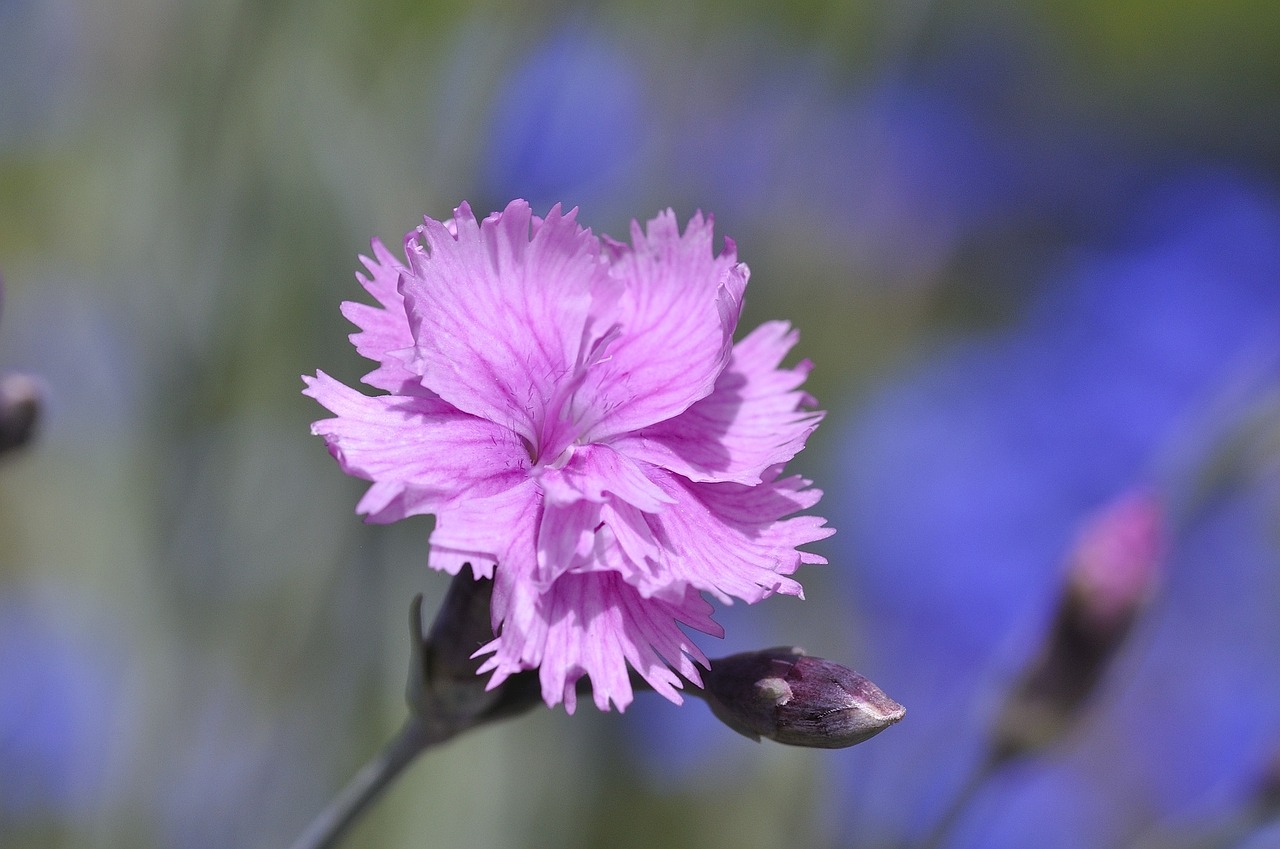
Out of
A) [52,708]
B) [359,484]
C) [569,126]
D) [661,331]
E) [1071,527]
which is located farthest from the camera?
[1071,527]

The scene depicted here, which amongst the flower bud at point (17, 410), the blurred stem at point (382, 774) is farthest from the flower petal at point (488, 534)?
the flower bud at point (17, 410)

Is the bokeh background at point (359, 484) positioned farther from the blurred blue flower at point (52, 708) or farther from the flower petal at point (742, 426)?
the flower petal at point (742, 426)

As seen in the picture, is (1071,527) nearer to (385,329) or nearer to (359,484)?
(359,484)

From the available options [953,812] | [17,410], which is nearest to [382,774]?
[17,410]

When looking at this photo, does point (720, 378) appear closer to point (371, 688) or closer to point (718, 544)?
point (718, 544)

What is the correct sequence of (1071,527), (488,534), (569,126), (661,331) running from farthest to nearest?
(1071,527) < (569,126) < (661,331) < (488,534)

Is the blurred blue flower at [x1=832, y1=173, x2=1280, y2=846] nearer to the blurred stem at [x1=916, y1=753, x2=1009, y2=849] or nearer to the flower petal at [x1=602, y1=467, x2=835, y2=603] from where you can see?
the blurred stem at [x1=916, y1=753, x2=1009, y2=849]
